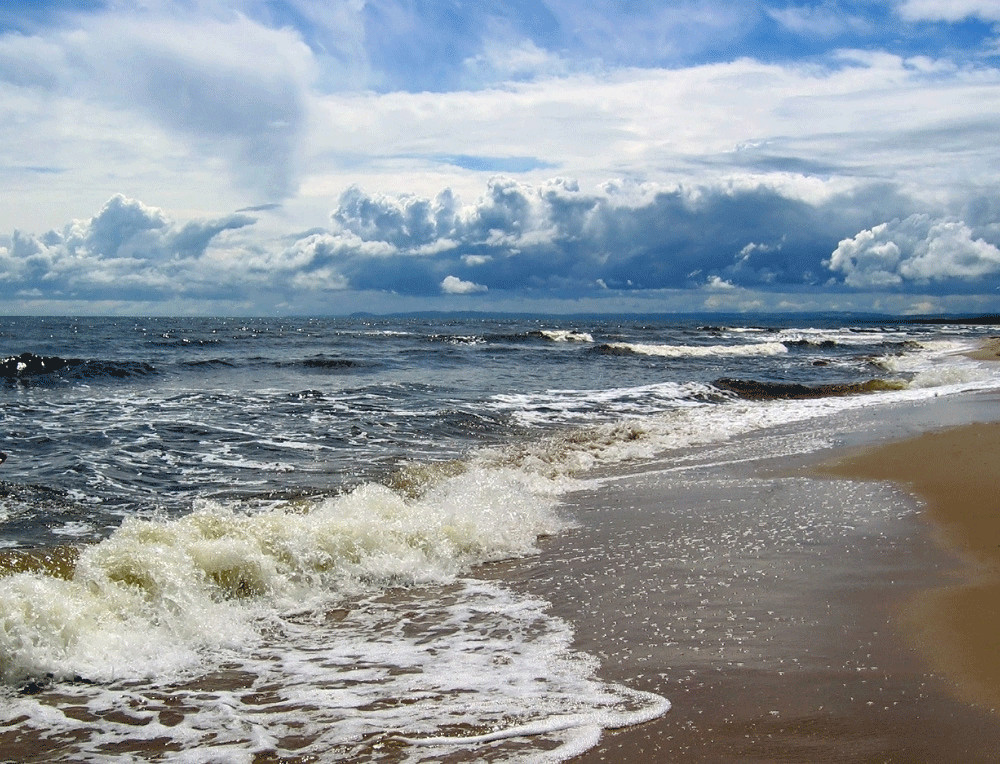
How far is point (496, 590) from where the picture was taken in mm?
6043

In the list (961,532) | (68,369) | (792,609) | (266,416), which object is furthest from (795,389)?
(68,369)

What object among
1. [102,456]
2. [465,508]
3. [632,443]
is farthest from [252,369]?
[465,508]

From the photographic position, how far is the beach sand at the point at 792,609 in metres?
3.57

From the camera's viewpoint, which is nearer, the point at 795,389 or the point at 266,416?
the point at 266,416

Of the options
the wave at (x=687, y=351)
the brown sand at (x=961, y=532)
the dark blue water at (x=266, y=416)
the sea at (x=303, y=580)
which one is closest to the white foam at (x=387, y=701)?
the sea at (x=303, y=580)

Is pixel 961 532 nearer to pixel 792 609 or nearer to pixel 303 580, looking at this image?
pixel 792 609

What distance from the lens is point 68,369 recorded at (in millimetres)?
26797

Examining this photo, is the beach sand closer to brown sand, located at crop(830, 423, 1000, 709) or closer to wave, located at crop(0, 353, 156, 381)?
brown sand, located at crop(830, 423, 1000, 709)

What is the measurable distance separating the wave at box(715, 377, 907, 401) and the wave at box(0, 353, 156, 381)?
779 inches

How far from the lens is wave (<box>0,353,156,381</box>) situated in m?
25.4

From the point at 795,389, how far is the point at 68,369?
24.2m

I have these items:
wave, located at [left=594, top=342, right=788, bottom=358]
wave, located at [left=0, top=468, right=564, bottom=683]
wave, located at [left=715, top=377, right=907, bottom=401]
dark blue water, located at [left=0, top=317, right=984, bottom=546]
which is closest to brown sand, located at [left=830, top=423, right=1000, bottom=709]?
wave, located at [left=0, top=468, right=564, bottom=683]

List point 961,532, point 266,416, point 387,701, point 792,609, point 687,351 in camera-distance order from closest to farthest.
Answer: point 387,701
point 792,609
point 961,532
point 266,416
point 687,351

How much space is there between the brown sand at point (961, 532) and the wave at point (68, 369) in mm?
23834
